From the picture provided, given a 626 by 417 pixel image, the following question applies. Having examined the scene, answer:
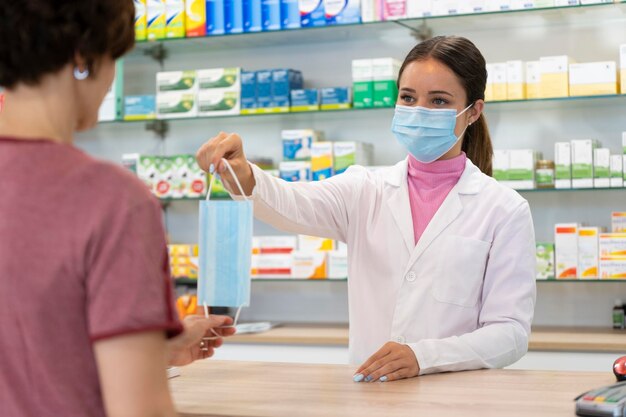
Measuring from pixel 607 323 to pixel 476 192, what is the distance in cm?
217

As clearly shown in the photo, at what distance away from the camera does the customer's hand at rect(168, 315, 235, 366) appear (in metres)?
1.80

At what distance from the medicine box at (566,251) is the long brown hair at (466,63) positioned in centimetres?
148

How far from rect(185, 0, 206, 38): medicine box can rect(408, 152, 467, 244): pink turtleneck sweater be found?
2.45 meters

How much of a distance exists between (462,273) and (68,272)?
1685 mm

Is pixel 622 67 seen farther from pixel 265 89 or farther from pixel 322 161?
pixel 265 89

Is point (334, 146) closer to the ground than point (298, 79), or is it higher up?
closer to the ground

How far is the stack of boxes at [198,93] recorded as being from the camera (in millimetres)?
4852

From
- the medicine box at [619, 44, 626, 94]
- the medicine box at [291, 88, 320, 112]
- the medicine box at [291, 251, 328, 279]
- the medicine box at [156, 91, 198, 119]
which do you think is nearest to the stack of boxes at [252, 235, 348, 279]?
the medicine box at [291, 251, 328, 279]

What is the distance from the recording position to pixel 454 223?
2.63 m

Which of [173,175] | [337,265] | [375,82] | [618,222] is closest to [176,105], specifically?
[173,175]

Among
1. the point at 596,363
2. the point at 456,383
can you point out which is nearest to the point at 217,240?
the point at 456,383

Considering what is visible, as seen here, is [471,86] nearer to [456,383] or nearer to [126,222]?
[456,383]

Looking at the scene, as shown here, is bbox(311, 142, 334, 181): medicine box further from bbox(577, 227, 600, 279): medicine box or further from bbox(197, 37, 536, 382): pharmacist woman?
bbox(197, 37, 536, 382): pharmacist woman

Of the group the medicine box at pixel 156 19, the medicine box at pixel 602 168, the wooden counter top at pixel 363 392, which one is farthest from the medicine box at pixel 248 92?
the wooden counter top at pixel 363 392
